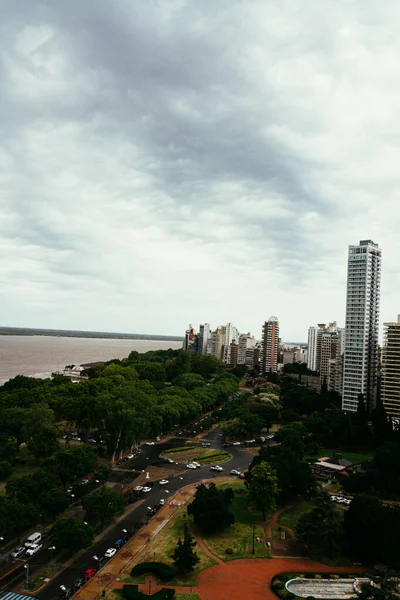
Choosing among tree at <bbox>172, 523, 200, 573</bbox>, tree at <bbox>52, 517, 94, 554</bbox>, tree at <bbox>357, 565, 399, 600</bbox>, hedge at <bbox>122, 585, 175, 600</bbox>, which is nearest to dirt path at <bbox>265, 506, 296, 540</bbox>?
tree at <bbox>172, 523, 200, 573</bbox>

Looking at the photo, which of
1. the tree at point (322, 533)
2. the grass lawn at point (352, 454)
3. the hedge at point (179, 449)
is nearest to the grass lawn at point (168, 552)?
the tree at point (322, 533)

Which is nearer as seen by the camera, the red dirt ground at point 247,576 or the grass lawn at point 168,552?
the red dirt ground at point 247,576

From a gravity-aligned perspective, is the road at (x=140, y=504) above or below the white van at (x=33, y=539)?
below

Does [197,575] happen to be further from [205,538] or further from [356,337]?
[356,337]

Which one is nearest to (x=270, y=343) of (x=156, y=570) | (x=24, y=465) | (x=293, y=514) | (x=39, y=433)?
(x=39, y=433)

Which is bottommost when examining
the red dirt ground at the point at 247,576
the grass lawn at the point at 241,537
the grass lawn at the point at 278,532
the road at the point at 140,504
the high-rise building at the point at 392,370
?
the road at the point at 140,504

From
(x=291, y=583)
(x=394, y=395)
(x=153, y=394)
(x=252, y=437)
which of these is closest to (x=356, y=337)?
(x=394, y=395)

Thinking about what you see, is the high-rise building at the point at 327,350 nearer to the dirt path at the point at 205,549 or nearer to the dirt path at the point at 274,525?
the dirt path at the point at 274,525
